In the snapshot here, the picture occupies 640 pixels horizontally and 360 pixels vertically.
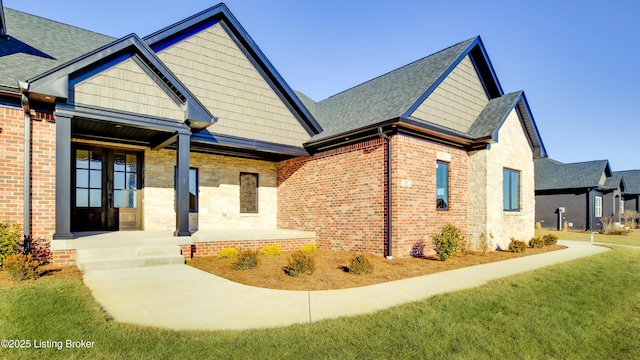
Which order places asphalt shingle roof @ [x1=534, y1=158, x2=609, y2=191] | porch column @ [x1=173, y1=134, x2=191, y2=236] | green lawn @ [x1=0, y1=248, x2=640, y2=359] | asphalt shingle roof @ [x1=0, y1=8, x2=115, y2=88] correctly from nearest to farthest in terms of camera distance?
green lawn @ [x1=0, y1=248, x2=640, y2=359] < asphalt shingle roof @ [x1=0, y1=8, x2=115, y2=88] < porch column @ [x1=173, y1=134, x2=191, y2=236] < asphalt shingle roof @ [x1=534, y1=158, x2=609, y2=191]

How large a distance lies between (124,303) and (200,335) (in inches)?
74.5

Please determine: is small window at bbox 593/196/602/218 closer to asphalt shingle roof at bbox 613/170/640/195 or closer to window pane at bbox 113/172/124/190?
asphalt shingle roof at bbox 613/170/640/195

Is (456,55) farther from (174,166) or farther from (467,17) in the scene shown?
(174,166)

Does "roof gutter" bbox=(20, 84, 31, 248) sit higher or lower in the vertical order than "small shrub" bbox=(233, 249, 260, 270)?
higher

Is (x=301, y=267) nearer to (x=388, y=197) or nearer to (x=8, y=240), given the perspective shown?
(x=388, y=197)

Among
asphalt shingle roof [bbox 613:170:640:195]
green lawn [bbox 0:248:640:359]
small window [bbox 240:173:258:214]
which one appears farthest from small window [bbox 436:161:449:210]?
asphalt shingle roof [bbox 613:170:640:195]

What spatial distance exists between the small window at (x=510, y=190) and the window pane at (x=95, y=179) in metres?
14.3

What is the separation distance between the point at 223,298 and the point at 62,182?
16.6 ft

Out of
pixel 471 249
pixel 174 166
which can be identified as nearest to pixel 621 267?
pixel 471 249

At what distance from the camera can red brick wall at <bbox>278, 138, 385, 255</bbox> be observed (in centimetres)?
1094

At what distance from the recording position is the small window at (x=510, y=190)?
13.8 m

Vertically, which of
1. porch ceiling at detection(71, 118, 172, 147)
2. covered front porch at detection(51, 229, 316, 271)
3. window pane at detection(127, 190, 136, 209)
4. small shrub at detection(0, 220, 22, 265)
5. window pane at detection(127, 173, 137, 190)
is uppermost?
porch ceiling at detection(71, 118, 172, 147)

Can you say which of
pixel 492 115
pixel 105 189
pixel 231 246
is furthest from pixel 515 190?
pixel 105 189

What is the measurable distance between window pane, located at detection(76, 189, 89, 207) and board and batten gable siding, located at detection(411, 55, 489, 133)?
412 inches
